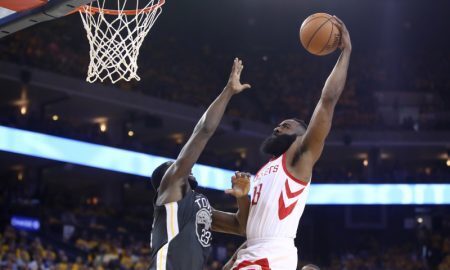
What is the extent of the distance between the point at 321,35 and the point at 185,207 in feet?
3.82

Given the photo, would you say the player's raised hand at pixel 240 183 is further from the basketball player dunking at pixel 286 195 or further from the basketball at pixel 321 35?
the basketball at pixel 321 35

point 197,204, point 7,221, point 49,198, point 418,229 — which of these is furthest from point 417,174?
point 197,204

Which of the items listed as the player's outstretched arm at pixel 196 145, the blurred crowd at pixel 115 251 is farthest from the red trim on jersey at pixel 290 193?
the blurred crowd at pixel 115 251

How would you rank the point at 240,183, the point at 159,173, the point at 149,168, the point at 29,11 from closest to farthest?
1. the point at 240,183
2. the point at 159,173
3. the point at 29,11
4. the point at 149,168

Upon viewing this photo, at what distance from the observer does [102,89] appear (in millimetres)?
17344

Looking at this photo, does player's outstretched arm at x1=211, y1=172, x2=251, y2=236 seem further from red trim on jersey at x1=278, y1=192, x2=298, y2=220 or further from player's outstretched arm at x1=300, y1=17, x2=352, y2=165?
player's outstretched arm at x1=300, y1=17, x2=352, y2=165

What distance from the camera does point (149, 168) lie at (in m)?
17.3

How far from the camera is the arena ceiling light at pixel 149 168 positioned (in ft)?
49.5

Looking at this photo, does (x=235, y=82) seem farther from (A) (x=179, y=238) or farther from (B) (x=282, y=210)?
(A) (x=179, y=238)

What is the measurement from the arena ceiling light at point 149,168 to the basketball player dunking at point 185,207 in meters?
11.3

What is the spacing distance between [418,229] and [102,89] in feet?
32.9

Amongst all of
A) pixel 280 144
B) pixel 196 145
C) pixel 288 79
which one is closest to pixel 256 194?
pixel 280 144

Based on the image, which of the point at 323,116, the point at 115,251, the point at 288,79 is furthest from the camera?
the point at 288,79

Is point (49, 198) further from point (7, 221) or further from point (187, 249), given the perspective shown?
point (187, 249)
